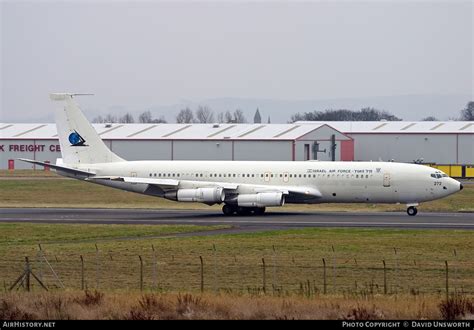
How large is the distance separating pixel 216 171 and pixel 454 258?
2863cm

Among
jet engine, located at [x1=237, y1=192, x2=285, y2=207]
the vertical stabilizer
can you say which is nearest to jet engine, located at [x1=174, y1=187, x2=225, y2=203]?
jet engine, located at [x1=237, y1=192, x2=285, y2=207]

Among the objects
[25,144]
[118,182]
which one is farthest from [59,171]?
[25,144]

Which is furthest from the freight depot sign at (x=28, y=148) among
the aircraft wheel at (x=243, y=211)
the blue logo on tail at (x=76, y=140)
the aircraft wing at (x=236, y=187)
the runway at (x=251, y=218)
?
the aircraft wheel at (x=243, y=211)

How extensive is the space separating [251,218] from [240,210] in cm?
348

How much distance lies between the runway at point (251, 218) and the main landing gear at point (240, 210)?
583mm

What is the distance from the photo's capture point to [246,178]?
2633 inches

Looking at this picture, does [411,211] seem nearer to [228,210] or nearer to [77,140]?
[228,210]

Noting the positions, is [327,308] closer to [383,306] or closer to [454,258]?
[383,306]

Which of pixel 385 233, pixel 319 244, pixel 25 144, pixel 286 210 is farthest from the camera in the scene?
pixel 25 144

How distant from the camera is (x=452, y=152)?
442ft

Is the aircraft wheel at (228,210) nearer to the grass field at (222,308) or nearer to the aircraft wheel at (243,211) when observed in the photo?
the aircraft wheel at (243,211)

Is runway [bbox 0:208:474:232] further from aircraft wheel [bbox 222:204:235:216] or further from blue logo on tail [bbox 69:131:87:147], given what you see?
blue logo on tail [bbox 69:131:87:147]

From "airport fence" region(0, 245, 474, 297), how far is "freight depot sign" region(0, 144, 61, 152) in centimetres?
8814

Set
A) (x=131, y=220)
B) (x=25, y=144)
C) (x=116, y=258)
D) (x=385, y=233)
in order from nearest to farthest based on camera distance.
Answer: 1. (x=116, y=258)
2. (x=385, y=233)
3. (x=131, y=220)
4. (x=25, y=144)
